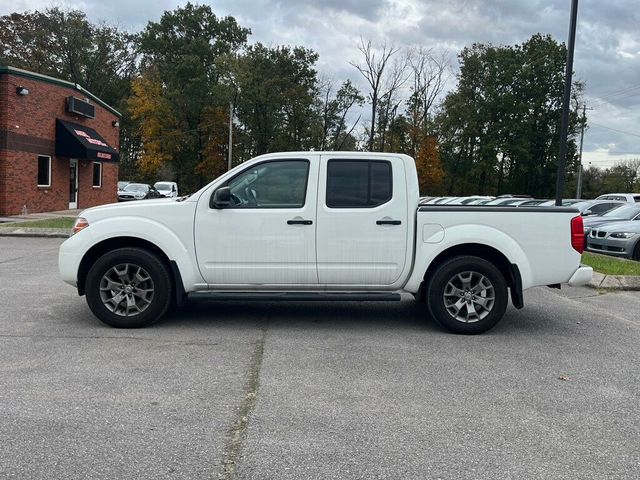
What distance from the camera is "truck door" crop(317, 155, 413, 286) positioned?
6.34 meters

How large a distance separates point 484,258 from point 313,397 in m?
3.11

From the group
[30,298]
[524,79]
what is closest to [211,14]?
[524,79]

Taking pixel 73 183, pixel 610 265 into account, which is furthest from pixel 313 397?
pixel 73 183

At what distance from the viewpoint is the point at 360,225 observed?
6355mm

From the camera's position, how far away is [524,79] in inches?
2231

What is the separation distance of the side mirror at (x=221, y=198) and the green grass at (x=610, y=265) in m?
7.34

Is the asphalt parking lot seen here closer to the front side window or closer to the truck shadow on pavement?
the truck shadow on pavement

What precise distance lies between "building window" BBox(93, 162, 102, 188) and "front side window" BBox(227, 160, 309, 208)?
26524mm

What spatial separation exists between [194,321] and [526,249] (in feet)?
12.7

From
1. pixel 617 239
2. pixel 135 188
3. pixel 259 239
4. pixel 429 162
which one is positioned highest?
pixel 429 162

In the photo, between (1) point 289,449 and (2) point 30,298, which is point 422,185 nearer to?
(2) point 30,298

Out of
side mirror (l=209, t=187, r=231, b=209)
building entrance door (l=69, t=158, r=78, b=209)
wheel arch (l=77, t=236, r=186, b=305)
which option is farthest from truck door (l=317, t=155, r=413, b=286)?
building entrance door (l=69, t=158, r=78, b=209)

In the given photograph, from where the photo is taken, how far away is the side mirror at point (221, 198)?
6215mm

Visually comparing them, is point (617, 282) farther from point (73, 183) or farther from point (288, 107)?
point (288, 107)
